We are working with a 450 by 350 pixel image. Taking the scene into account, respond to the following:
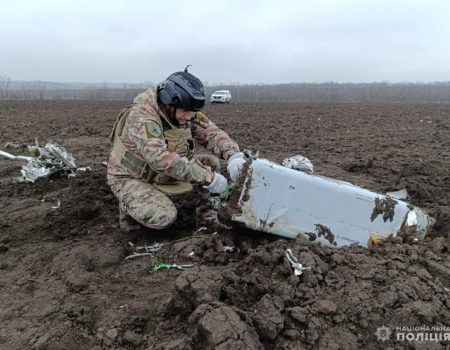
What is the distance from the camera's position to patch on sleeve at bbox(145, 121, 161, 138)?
13.2 ft

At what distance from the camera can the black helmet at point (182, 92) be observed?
159 inches

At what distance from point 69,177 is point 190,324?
4.19 metres

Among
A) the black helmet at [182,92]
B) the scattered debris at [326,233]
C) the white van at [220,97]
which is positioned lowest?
the white van at [220,97]

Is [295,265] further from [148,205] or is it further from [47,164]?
[47,164]

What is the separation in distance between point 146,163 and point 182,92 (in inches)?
32.8

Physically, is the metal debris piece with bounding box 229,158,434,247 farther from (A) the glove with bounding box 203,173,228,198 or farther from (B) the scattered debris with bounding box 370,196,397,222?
(A) the glove with bounding box 203,173,228,198

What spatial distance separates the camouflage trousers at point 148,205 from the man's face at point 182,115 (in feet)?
2.40

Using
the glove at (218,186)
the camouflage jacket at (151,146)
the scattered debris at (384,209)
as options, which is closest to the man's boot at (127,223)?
the camouflage jacket at (151,146)

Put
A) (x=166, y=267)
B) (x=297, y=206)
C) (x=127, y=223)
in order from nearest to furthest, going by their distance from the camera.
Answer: (x=166, y=267), (x=297, y=206), (x=127, y=223)

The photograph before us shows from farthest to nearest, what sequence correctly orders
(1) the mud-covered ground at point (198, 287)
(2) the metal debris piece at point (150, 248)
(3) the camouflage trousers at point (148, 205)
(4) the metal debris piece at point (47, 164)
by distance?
(4) the metal debris piece at point (47, 164), (3) the camouflage trousers at point (148, 205), (2) the metal debris piece at point (150, 248), (1) the mud-covered ground at point (198, 287)

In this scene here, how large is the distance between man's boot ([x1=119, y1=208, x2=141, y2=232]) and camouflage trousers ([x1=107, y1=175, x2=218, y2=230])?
0.15ft

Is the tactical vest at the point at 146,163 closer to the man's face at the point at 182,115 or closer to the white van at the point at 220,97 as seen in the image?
the man's face at the point at 182,115

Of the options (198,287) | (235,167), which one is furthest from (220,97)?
(198,287)

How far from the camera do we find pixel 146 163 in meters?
4.37
